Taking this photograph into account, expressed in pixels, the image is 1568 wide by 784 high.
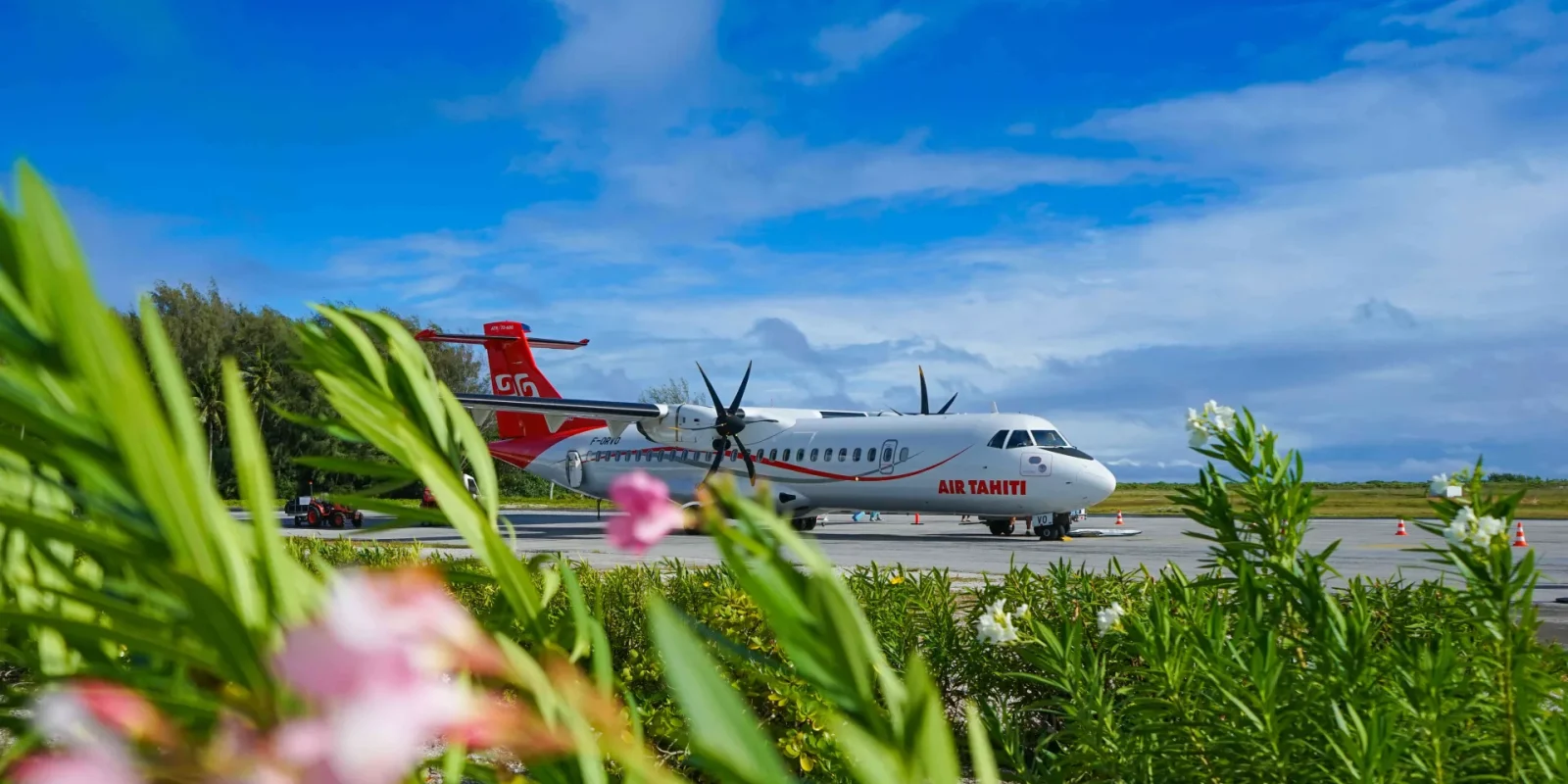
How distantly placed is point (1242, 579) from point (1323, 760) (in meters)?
0.32

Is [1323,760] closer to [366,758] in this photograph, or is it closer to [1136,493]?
[366,758]

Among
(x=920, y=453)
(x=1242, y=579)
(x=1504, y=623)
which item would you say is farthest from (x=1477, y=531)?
(x=920, y=453)

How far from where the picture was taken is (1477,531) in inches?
59.8

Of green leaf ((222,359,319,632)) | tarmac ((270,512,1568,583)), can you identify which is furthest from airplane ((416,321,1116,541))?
green leaf ((222,359,319,632))

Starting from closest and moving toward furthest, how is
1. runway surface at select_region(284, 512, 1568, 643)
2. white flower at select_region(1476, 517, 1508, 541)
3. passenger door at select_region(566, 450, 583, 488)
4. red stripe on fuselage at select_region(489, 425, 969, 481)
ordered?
1. white flower at select_region(1476, 517, 1508, 541)
2. runway surface at select_region(284, 512, 1568, 643)
3. red stripe on fuselage at select_region(489, 425, 969, 481)
4. passenger door at select_region(566, 450, 583, 488)

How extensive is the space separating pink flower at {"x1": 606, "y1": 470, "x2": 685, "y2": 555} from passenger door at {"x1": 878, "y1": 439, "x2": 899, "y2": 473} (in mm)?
19043

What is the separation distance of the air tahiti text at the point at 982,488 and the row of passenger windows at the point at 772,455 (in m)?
0.91

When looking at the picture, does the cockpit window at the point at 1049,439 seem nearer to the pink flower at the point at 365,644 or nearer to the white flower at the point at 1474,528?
the white flower at the point at 1474,528

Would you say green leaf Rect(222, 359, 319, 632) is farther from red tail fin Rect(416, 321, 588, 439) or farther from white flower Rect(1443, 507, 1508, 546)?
red tail fin Rect(416, 321, 588, 439)

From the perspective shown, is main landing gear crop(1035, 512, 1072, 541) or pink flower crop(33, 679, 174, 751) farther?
main landing gear crop(1035, 512, 1072, 541)

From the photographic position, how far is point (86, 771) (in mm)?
314

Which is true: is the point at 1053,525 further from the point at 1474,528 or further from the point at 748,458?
the point at 1474,528

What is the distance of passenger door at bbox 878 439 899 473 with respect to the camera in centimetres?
1944

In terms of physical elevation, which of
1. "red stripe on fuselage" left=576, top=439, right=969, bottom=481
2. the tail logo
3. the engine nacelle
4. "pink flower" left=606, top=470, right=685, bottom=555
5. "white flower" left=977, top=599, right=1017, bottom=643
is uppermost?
the tail logo
